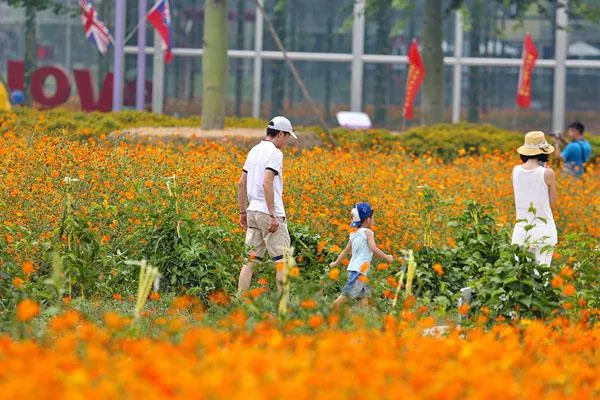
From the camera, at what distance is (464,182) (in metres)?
15.5

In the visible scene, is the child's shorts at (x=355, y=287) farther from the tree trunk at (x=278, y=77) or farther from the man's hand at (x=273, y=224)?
the tree trunk at (x=278, y=77)

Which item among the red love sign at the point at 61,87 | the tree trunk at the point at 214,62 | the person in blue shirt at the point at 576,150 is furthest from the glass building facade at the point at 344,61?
the person in blue shirt at the point at 576,150

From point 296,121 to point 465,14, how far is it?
30.2 ft

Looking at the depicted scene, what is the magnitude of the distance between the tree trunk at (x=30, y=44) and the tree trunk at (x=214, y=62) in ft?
47.1

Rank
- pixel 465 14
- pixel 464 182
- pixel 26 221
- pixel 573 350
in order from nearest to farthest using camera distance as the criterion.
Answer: pixel 573 350 < pixel 26 221 < pixel 464 182 < pixel 465 14

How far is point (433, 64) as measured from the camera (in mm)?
25703

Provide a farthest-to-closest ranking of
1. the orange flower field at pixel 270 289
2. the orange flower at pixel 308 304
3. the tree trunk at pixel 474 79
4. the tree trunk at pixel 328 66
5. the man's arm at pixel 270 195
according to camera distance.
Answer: the tree trunk at pixel 328 66 → the tree trunk at pixel 474 79 → the man's arm at pixel 270 195 → the orange flower at pixel 308 304 → the orange flower field at pixel 270 289

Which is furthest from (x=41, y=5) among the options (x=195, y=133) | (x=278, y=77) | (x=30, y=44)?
(x=195, y=133)

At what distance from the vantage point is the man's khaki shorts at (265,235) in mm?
9453

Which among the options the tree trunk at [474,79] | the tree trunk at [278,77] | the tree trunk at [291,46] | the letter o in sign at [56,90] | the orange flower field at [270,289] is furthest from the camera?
the tree trunk at [278,77]

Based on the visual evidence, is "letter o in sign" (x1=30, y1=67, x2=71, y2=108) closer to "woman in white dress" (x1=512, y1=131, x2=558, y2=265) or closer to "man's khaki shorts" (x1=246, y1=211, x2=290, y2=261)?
"man's khaki shorts" (x1=246, y1=211, x2=290, y2=261)

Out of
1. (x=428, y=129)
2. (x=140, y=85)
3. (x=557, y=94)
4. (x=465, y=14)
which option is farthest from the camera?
(x=557, y=94)

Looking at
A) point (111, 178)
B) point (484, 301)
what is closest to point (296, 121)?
point (111, 178)

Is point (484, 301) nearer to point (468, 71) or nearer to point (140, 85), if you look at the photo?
point (140, 85)
